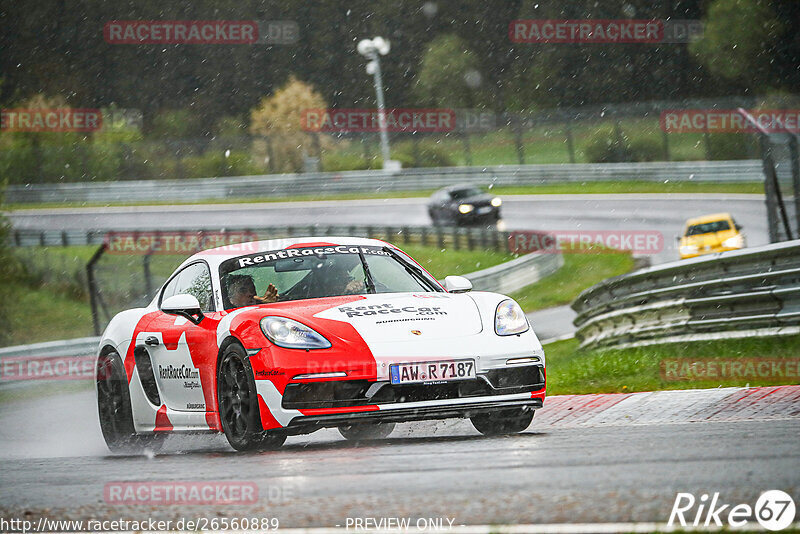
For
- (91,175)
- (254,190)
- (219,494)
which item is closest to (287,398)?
(219,494)

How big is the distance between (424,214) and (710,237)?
15.8m

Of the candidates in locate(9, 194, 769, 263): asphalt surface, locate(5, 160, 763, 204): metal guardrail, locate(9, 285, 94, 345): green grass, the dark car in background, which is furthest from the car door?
locate(5, 160, 763, 204): metal guardrail

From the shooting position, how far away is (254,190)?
47.6m

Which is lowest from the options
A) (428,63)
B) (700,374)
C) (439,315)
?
(700,374)

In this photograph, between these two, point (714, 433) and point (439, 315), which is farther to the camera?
point (439, 315)

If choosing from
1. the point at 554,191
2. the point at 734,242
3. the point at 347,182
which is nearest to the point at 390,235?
the point at 734,242

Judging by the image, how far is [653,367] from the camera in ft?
37.2

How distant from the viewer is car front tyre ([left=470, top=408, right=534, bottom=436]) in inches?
303

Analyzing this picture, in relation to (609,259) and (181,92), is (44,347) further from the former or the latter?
(181,92)

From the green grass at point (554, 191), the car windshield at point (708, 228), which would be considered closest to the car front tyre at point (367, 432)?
the car windshield at point (708, 228)

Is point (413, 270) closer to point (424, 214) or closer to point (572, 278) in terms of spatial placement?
point (572, 278)

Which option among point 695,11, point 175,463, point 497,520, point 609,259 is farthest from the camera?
point 695,11

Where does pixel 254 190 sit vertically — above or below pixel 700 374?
above

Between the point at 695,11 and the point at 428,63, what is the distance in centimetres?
1401
